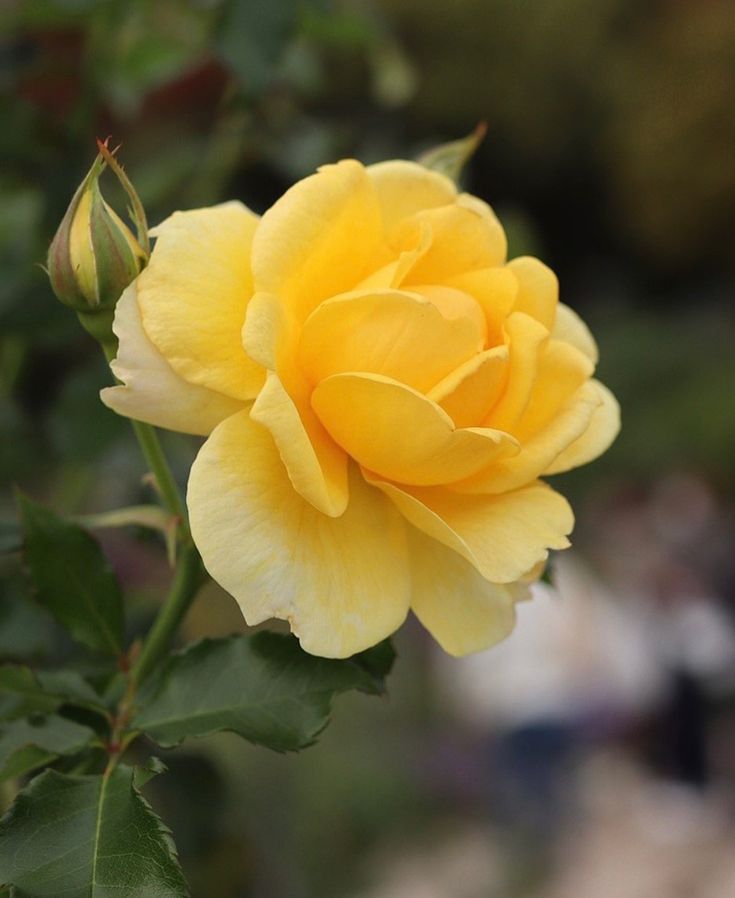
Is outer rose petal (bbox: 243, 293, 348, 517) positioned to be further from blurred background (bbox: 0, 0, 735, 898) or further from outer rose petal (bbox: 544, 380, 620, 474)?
blurred background (bbox: 0, 0, 735, 898)

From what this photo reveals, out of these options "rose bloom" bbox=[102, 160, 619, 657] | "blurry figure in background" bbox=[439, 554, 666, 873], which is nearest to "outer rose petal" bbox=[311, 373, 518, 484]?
"rose bloom" bbox=[102, 160, 619, 657]

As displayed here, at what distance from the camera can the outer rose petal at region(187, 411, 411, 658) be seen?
0.39 metres

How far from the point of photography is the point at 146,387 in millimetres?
408

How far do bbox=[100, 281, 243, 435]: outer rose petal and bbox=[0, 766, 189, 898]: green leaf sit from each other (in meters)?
0.14

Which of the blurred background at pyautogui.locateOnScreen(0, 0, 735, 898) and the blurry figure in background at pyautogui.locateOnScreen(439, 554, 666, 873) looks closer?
the blurred background at pyautogui.locateOnScreen(0, 0, 735, 898)

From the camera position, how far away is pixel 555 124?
516 centimetres

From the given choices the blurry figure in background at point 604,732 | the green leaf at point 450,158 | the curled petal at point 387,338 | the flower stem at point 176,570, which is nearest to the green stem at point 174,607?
the flower stem at point 176,570

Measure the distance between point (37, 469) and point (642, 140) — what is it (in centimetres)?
461

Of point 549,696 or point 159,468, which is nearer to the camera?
point 159,468

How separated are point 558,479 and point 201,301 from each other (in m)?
0.82

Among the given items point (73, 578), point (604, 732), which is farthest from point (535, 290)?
point (604, 732)

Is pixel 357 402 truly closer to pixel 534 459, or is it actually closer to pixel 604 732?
pixel 534 459

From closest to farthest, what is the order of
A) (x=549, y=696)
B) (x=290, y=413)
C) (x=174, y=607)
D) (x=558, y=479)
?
(x=290, y=413), (x=174, y=607), (x=558, y=479), (x=549, y=696)

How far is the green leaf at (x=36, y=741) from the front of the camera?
0.43m
